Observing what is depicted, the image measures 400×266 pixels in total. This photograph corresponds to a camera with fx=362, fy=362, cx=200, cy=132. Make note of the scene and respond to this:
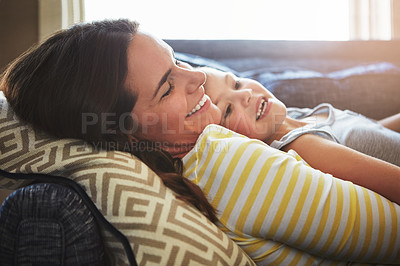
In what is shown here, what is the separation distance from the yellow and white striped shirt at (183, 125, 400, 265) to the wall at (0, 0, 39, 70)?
1510 millimetres

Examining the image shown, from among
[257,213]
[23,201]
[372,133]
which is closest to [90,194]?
[23,201]

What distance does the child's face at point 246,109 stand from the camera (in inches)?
45.3

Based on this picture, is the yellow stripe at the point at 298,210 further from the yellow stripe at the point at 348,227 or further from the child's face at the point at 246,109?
the child's face at the point at 246,109

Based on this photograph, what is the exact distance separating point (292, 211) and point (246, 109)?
1.54 feet

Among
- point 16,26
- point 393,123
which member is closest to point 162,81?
point 393,123

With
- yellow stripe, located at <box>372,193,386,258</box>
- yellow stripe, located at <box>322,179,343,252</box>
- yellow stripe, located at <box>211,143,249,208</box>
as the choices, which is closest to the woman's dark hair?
yellow stripe, located at <box>211,143,249,208</box>

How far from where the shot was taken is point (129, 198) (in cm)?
75

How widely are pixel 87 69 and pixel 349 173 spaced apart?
0.69 m

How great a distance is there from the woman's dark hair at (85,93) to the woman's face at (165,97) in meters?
0.03

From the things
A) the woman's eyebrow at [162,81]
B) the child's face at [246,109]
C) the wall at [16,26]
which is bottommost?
the child's face at [246,109]

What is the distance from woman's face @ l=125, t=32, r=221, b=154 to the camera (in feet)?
3.11

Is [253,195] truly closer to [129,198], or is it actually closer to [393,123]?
[129,198]

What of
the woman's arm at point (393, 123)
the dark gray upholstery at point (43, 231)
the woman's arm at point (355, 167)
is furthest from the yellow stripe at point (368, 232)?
the woman's arm at point (393, 123)

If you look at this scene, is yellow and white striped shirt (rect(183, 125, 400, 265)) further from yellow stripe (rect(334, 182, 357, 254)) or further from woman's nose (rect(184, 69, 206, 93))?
woman's nose (rect(184, 69, 206, 93))
